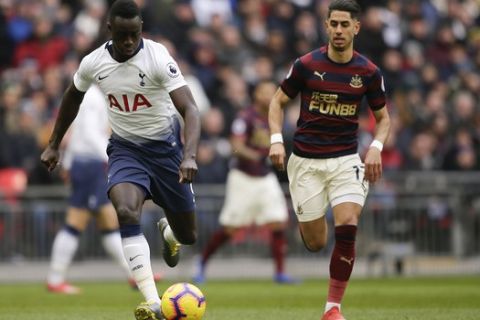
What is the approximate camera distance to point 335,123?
11352 millimetres

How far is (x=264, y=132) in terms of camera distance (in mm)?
17969

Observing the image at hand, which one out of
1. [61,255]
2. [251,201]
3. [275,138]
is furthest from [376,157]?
[251,201]

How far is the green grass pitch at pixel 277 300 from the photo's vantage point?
12.0 meters

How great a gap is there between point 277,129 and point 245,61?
43.4ft

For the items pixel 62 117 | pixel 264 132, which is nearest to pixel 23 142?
pixel 264 132

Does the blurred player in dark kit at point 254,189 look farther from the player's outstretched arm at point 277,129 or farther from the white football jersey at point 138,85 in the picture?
the white football jersey at point 138,85

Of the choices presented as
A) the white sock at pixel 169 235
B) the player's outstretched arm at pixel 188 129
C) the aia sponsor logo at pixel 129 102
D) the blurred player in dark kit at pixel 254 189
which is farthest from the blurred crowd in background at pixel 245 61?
the player's outstretched arm at pixel 188 129

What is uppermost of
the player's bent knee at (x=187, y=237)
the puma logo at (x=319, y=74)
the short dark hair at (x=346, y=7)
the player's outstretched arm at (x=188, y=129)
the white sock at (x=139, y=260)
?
the short dark hair at (x=346, y=7)

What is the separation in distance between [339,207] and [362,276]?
906 centimetres

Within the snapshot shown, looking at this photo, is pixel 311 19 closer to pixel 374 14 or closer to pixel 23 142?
pixel 374 14

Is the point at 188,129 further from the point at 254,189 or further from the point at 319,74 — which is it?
the point at 254,189

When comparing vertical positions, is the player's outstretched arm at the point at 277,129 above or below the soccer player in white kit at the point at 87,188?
above

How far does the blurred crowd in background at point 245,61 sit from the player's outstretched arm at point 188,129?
9741mm

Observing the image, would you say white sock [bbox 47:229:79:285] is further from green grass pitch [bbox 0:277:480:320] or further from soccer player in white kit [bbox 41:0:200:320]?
soccer player in white kit [bbox 41:0:200:320]
